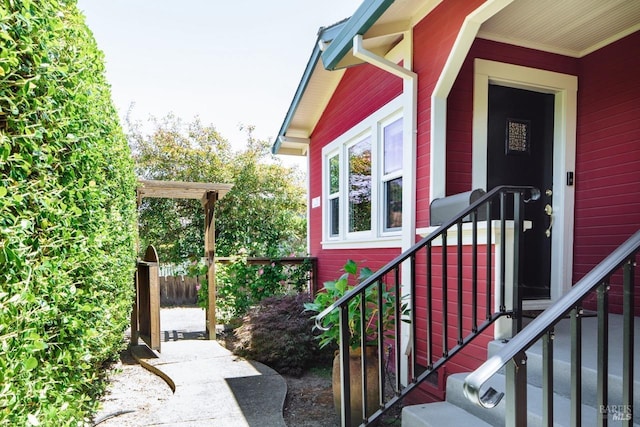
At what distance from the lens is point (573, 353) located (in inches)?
47.3

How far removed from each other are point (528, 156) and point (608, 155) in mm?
583

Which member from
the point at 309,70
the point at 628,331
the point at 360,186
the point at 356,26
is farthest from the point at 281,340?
the point at 309,70

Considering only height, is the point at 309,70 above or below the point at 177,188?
above

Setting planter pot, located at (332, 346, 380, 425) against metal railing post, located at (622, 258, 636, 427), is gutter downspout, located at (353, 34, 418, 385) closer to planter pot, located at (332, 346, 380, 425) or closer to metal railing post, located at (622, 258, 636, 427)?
planter pot, located at (332, 346, 380, 425)

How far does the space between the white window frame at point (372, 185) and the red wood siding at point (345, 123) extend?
10cm

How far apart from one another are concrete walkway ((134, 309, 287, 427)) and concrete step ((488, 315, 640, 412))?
172 centimetres

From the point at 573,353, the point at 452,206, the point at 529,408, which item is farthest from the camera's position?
the point at 452,206

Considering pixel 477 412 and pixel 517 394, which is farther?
pixel 477 412

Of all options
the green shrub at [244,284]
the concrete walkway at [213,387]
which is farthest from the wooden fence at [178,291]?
the concrete walkway at [213,387]

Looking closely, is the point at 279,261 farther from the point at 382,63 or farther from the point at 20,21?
the point at 20,21

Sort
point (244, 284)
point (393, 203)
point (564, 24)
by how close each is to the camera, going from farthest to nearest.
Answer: point (244, 284) < point (393, 203) < point (564, 24)

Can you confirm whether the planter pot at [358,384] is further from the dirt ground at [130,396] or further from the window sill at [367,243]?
the dirt ground at [130,396]

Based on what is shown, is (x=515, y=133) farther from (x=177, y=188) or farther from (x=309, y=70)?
(x=177, y=188)

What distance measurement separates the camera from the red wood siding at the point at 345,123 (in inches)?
167
